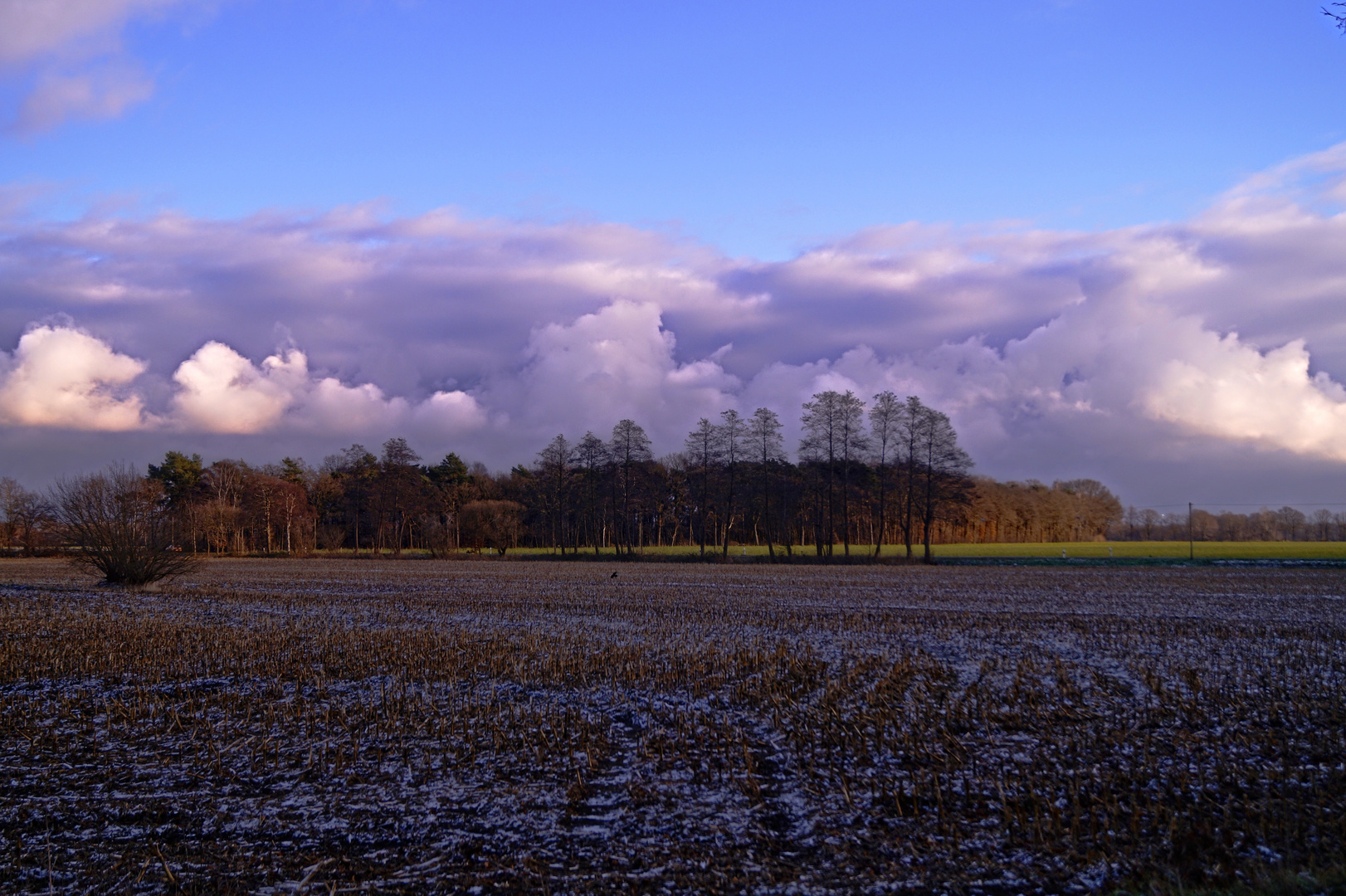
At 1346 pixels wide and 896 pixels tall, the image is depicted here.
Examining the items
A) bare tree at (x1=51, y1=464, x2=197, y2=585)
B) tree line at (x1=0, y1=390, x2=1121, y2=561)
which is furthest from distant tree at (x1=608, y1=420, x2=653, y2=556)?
bare tree at (x1=51, y1=464, x2=197, y2=585)

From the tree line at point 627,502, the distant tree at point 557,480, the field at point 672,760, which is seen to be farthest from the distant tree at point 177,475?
the field at point 672,760

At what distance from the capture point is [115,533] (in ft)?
110

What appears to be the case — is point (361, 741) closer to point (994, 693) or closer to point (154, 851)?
point (154, 851)

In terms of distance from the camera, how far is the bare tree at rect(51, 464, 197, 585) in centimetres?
3331

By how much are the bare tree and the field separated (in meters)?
15.7

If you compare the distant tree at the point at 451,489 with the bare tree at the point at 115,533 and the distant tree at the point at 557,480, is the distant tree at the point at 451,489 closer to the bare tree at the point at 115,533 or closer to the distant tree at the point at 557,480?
the distant tree at the point at 557,480

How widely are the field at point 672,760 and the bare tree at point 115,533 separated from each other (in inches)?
617

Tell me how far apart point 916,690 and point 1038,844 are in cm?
590

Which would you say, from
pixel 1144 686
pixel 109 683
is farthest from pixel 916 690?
pixel 109 683

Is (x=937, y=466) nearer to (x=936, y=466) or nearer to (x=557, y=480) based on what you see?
(x=936, y=466)

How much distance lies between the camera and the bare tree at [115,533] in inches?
1312

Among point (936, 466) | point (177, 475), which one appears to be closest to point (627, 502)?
point (936, 466)

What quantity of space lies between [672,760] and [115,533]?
33549 mm

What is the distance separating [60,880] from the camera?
19.8 feet
